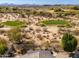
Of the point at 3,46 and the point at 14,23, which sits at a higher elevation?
the point at 14,23

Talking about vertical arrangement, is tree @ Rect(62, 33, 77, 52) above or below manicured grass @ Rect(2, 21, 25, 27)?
below

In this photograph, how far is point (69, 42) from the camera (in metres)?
2.48

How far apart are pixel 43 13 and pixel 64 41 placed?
478mm

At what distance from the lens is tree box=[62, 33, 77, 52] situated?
7.68 feet

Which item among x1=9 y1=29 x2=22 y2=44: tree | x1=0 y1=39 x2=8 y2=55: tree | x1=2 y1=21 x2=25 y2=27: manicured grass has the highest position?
x1=2 y1=21 x2=25 y2=27: manicured grass

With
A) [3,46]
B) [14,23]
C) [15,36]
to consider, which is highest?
[14,23]

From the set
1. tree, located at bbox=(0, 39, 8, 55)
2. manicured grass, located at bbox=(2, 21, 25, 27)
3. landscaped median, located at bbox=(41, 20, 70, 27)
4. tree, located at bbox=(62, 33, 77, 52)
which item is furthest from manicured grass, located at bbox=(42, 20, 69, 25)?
tree, located at bbox=(0, 39, 8, 55)

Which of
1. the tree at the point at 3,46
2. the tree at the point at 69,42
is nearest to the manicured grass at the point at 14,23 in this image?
the tree at the point at 3,46

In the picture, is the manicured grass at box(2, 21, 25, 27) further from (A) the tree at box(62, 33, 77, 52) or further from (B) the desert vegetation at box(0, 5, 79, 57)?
(A) the tree at box(62, 33, 77, 52)

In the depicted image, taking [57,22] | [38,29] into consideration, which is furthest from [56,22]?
[38,29]

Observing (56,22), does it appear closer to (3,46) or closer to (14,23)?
(14,23)

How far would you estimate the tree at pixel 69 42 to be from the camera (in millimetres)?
2342

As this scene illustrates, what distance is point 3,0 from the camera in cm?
244

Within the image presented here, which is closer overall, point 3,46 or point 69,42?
point 3,46
